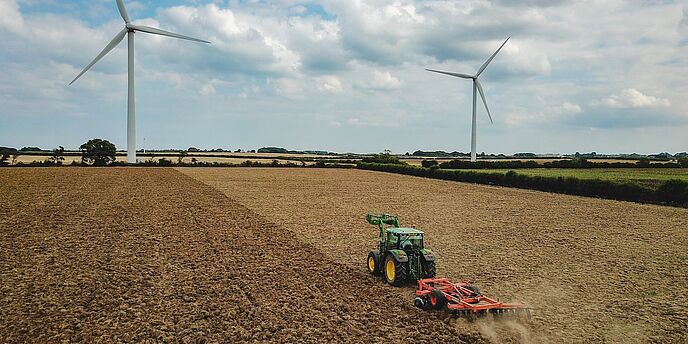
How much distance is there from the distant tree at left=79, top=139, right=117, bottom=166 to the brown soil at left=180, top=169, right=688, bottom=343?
2434 inches

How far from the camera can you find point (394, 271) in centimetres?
1194

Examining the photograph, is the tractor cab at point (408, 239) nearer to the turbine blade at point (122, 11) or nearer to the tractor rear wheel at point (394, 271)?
the tractor rear wheel at point (394, 271)

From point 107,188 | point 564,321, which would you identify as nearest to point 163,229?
point 564,321

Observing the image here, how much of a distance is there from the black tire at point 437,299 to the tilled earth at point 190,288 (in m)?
0.22

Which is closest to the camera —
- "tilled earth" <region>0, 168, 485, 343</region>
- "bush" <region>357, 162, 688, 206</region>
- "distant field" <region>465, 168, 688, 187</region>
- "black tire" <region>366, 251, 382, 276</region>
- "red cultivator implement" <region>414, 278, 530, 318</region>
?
"tilled earth" <region>0, 168, 485, 343</region>

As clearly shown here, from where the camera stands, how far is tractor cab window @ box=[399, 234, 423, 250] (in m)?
12.0

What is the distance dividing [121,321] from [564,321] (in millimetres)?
8232

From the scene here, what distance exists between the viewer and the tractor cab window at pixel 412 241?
12023 millimetres

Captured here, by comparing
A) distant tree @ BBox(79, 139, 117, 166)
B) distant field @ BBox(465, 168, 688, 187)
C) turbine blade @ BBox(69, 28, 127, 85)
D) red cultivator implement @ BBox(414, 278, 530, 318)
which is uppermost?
turbine blade @ BBox(69, 28, 127, 85)

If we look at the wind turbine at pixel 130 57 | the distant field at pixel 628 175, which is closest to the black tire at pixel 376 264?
the distant field at pixel 628 175

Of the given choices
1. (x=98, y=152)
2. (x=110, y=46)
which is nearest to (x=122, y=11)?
(x=110, y=46)

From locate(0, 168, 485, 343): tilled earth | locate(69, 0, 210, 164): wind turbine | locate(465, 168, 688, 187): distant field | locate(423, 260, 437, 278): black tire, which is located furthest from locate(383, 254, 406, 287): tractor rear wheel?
locate(69, 0, 210, 164): wind turbine

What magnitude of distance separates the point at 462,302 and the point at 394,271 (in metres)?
2.50

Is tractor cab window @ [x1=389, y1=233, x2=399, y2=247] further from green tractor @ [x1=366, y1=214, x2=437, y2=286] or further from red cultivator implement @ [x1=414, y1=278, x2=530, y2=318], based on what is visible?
red cultivator implement @ [x1=414, y1=278, x2=530, y2=318]
